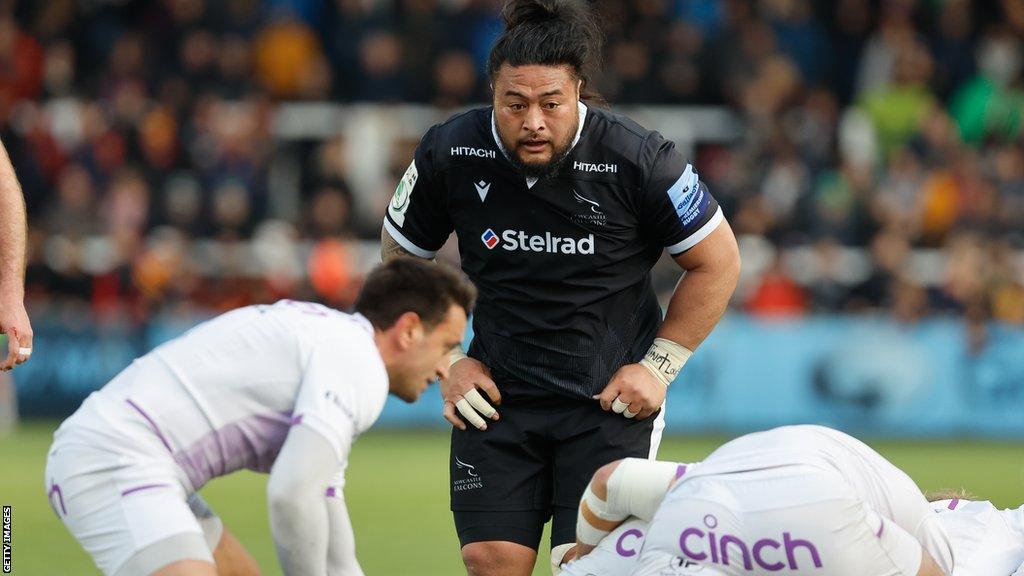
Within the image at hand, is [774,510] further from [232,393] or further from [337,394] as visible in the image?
[232,393]

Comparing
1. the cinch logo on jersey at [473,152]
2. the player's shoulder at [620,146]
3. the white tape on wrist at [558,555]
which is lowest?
the white tape on wrist at [558,555]

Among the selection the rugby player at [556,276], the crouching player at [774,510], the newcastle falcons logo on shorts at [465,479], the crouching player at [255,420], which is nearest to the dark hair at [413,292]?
the crouching player at [255,420]

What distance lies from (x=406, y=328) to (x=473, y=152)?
3.90 ft

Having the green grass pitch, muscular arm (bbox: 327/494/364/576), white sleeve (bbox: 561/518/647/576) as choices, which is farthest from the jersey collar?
the green grass pitch

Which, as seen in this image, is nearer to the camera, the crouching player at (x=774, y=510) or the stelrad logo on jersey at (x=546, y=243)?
the crouching player at (x=774, y=510)

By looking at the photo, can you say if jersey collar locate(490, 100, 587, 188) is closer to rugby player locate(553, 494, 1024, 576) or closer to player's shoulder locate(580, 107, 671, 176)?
player's shoulder locate(580, 107, 671, 176)

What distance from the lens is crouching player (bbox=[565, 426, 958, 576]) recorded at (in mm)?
5133

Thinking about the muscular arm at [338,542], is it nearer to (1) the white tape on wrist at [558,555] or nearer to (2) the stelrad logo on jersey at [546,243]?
(1) the white tape on wrist at [558,555]

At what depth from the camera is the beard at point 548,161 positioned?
6164 mm

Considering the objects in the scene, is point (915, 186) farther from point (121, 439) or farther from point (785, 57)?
point (121, 439)

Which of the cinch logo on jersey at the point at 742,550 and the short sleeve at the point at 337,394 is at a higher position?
the short sleeve at the point at 337,394

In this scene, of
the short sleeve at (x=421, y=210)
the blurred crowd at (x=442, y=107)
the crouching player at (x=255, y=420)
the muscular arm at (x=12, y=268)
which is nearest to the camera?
the crouching player at (x=255, y=420)

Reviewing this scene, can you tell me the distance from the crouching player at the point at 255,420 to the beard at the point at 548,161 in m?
0.91

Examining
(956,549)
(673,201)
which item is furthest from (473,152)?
(956,549)
